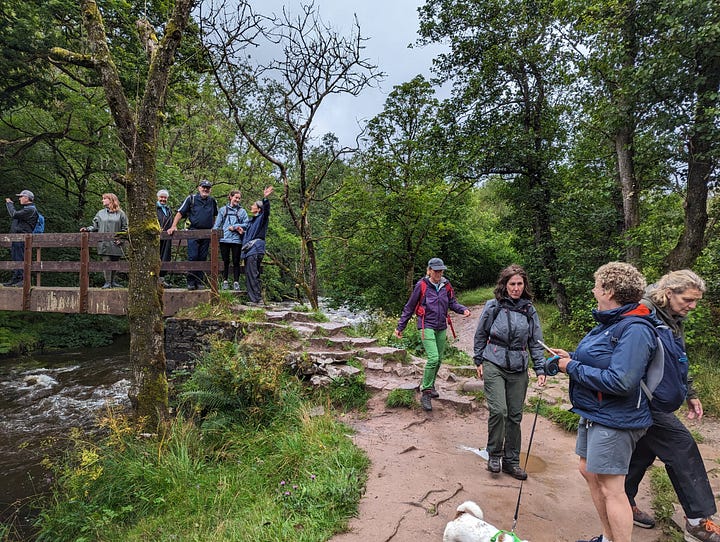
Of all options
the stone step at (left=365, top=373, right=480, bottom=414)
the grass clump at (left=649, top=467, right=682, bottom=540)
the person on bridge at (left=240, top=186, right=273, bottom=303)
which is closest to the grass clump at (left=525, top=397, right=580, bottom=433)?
the stone step at (left=365, top=373, right=480, bottom=414)

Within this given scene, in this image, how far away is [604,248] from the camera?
10.0 m

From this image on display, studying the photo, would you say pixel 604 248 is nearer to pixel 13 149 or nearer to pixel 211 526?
pixel 211 526

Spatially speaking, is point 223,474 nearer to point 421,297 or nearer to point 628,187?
point 421,297

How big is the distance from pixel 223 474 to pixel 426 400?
2.71 m

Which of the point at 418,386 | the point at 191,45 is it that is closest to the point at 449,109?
the point at 191,45

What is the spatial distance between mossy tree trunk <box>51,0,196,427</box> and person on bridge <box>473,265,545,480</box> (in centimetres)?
364

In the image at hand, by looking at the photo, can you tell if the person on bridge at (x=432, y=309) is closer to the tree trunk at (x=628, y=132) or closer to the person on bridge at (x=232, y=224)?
the person on bridge at (x=232, y=224)

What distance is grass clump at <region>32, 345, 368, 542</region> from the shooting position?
3.26 metres

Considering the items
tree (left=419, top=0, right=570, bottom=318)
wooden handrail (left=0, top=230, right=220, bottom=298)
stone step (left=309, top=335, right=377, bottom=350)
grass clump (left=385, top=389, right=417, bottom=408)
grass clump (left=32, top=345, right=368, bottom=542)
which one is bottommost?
grass clump (left=32, top=345, right=368, bottom=542)

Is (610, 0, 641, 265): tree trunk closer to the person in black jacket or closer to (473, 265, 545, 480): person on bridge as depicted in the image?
(473, 265, 545, 480): person on bridge

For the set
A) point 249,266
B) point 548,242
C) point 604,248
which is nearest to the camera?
point 249,266

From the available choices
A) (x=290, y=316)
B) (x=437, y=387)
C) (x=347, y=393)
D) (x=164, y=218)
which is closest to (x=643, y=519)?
(x=437, y=387)

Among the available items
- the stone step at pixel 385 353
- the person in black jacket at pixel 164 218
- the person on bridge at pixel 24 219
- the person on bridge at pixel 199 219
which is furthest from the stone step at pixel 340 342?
the person on bridge at pixel 24 219

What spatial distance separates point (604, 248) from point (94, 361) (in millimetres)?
14391
